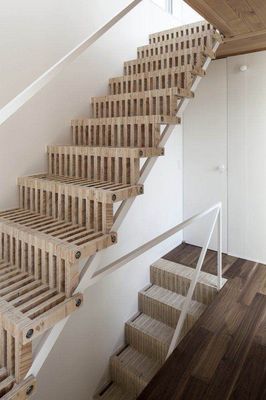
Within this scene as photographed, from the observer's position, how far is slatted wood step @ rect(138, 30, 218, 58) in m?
2.32

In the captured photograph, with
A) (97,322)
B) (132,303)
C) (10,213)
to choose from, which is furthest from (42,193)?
(132,303)

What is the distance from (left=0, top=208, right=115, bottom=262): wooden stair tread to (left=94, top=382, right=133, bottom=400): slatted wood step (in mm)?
1780

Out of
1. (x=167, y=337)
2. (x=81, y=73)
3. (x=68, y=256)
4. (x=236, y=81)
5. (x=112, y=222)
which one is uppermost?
(x=236, y=81)

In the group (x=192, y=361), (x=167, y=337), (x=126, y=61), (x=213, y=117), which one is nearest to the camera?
(x=192, y=361)

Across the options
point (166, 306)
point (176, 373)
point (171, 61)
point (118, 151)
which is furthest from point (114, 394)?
point (171, 61)

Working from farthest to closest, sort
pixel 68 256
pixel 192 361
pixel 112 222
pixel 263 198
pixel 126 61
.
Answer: pixel 263 198
pixel 126 61
pixel 192 361
pixel 112 222
pixel 68 256

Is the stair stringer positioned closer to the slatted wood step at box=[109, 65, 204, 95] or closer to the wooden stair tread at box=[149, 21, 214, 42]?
the slatted wood step at box=[109, 65, 204, 95]

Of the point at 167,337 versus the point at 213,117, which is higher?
the point at 213,117

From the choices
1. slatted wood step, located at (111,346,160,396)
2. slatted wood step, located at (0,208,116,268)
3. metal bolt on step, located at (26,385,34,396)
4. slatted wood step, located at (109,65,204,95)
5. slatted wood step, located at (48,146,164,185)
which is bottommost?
slatted wood step, located at (111,346,160,396)

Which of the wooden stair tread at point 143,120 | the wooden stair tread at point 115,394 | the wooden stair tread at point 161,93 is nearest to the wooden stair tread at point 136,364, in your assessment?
the wooden stair tread at point 115,394

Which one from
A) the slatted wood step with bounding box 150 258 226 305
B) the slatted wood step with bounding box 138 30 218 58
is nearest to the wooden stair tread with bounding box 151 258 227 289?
the slatted wood step with bounding box 150 258 226 305

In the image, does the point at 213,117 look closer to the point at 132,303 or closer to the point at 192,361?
the point at 132,303

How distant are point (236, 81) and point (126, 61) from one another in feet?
3.85

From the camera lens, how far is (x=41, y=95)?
205 cm
